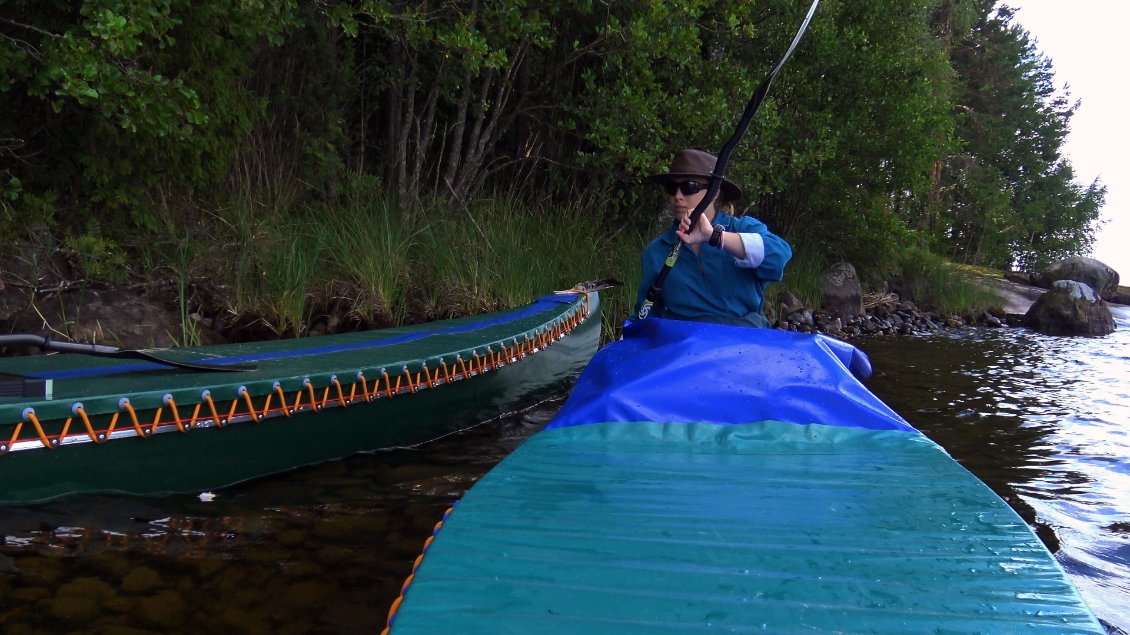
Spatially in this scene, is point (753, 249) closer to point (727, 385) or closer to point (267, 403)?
point (727, 385)

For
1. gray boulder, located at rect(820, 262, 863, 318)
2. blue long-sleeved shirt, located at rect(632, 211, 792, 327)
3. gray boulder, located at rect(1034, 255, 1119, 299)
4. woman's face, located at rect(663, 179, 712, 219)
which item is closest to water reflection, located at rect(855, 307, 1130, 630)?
gray boulder, located at rect(820, 262, 863, 318)

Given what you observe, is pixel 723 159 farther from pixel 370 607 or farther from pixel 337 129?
pixel 337 129

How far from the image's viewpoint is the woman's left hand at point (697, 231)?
3.75m

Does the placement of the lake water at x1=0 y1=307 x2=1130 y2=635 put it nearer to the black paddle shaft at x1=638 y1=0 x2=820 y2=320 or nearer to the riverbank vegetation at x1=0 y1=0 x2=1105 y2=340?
the black paddle shaft at x1=638 y1=0 x2=820 y2=320

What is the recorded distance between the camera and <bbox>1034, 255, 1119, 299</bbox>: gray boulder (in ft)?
61.9

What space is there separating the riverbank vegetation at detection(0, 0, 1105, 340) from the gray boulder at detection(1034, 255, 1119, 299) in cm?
633

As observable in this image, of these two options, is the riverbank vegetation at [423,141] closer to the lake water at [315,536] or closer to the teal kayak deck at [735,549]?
the lake water at [315,536]

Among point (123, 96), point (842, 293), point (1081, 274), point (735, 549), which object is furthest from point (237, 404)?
point (1081, 274)

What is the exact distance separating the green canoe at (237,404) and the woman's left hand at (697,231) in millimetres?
1580

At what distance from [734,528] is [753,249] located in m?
1.94

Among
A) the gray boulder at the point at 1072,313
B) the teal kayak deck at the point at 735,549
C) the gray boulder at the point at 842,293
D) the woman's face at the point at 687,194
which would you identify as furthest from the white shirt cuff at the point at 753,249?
the gray boulder at the point at 1072,313

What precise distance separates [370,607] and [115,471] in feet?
4.00

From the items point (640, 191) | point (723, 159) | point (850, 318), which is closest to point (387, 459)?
point (723, 159)

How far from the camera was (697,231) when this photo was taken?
3805 millimetres
